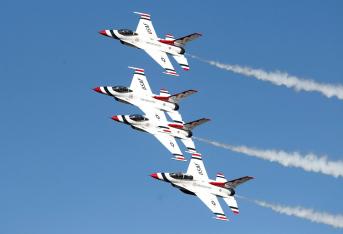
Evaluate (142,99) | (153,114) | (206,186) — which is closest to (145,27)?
(142,99)

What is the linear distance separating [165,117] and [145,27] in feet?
46.7

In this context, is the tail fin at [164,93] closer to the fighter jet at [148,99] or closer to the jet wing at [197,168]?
the fighter jet at [148,99]

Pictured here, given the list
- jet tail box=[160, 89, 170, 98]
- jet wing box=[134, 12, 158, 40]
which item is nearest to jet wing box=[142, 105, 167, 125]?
jet tail box=[160, 89, 170, 98]

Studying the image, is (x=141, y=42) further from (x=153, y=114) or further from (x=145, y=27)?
(x=153, y=114)

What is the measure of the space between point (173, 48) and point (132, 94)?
9.04 metres

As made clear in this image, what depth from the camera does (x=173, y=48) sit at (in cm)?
15600

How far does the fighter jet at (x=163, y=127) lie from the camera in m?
150

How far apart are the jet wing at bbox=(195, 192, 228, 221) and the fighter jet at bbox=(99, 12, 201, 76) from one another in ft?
64.7

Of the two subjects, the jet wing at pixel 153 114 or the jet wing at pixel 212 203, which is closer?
the jet wing at pixel 212 203

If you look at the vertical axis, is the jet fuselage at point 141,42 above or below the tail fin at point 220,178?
above

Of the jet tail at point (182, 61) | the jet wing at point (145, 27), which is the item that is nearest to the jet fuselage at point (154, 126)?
the jet tail at point (182, 61)

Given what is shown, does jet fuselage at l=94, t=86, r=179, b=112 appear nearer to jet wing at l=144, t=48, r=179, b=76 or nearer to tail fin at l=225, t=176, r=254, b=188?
jet wing at l=144, t=48, r=179, b=76

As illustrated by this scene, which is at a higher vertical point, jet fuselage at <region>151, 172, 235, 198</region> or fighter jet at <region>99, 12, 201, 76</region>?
fighter jet at <region>99, 12, 201, 76</region>

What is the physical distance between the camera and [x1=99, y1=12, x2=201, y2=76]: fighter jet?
155 meters
